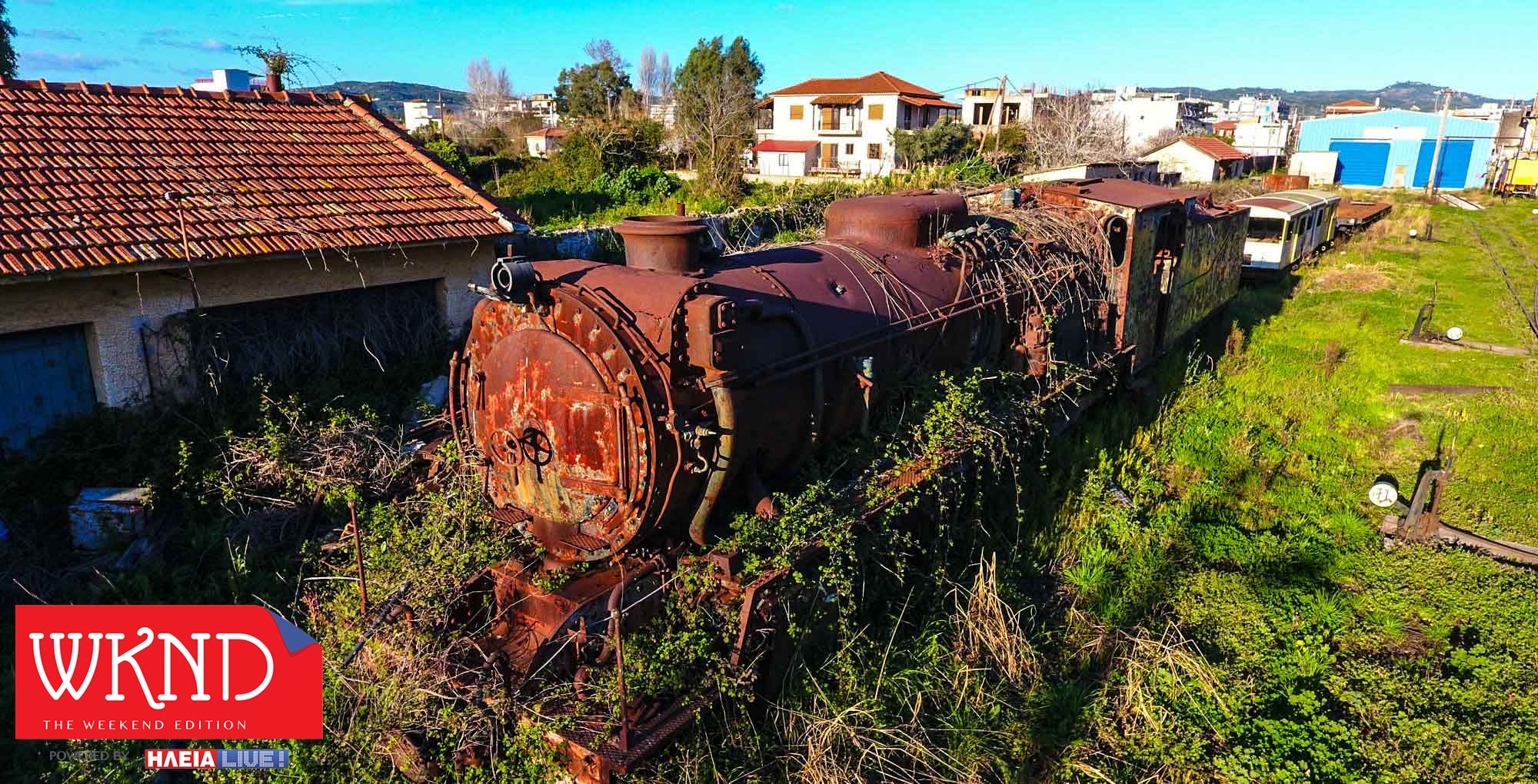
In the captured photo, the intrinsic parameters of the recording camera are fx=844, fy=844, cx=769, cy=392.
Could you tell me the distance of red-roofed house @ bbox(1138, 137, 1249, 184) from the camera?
1644 inches

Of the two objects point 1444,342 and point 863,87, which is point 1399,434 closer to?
point 1444,342

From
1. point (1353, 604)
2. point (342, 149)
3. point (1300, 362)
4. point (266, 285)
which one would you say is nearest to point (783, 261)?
point (1353, 604)

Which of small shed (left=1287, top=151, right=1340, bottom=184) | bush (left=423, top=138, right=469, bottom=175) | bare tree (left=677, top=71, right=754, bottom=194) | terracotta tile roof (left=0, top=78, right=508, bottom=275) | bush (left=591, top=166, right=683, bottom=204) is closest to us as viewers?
terracotta tile roof (left=0, top=78, right=508, bottom=275)

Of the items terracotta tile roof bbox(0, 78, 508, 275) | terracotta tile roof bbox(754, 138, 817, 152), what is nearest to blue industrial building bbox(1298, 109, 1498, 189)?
terracotta tile roof bbox(754, 138, 817, 152)

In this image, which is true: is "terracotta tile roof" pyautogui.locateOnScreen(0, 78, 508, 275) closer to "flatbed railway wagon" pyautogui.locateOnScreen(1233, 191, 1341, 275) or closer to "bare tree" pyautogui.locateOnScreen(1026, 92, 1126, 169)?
"flatbed railway wagon" pyautogui.locateOnScreen(1233, 191, 1341, 275)

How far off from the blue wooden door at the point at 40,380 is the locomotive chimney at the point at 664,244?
629 cm

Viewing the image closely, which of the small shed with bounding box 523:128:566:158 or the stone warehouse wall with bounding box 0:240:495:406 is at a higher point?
the small shed with bounding box 523:128:566:158

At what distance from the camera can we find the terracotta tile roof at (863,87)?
4962 centimetres

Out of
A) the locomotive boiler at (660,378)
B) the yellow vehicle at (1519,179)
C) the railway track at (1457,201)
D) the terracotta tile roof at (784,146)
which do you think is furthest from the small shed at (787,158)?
the locomotive boiler at (660,378)

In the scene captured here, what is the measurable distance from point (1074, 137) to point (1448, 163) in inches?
1475

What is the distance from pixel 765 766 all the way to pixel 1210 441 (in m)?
7.69

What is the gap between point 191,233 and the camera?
28.3 ft

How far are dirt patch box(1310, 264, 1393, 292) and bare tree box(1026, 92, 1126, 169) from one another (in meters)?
11.9

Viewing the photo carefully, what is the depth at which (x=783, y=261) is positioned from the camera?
6.20m
